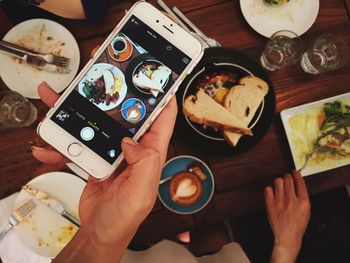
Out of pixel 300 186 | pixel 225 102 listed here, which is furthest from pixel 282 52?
pixel 300 186

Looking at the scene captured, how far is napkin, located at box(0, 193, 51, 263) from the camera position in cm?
94

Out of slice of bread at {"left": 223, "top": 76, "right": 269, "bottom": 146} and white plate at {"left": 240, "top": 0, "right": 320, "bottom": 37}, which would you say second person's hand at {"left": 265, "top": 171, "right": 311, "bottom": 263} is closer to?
slice of bread at {"left": 223, "top": 76, "right": 269, "bottom": 146}

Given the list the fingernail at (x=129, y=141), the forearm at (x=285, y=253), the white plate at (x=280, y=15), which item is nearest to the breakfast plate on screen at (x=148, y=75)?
the fingernail at (x=129, y=141)

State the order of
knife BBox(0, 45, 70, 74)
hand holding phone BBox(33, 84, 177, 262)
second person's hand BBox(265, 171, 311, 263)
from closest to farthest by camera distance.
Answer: hand holding phone BBox(33, 84, 177, 262) < knife BBox(0, 45, 70, 74) < second person's hand BBox(265, 171, 311, 263)

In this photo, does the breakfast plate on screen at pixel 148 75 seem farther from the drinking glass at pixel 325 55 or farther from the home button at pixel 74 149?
the drinking glass at pixel 325 55

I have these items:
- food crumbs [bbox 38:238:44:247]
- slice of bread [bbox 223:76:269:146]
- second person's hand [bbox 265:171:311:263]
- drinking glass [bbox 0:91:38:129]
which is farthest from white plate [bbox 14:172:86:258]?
second person's hand [bbox 265:171:311:263]

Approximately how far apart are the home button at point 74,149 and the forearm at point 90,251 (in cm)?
17

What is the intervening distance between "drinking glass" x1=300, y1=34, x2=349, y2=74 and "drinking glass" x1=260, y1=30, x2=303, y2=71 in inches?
1.2

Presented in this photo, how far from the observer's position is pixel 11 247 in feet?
3.12

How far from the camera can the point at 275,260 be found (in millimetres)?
1117

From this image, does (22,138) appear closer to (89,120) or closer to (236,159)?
(89,120)

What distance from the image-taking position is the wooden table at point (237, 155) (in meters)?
0.96

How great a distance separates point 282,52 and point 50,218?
748 mm

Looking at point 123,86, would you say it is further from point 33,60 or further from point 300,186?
point 300,186
